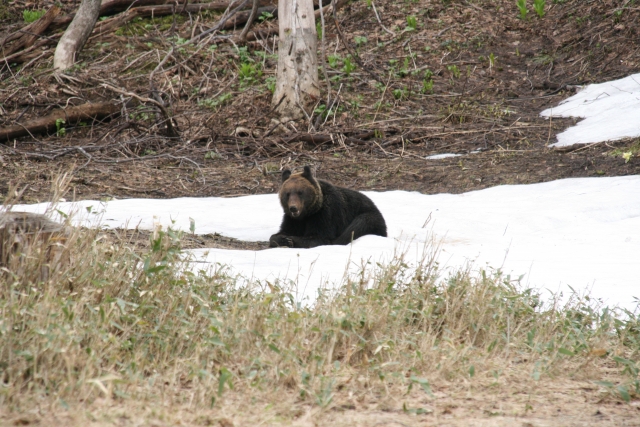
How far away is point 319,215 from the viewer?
26.0 ft

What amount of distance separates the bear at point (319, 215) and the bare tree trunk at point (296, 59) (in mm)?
5210

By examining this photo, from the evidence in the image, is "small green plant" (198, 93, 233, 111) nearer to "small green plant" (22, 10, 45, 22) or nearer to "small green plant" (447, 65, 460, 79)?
"small green plant" (447, 65, 460, 79)

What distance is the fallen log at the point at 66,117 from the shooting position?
12117 millimetres

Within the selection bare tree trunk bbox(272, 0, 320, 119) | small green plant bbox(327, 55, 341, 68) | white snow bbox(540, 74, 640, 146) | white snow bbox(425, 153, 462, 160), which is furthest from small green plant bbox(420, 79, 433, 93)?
white snow bbox(425, 153, 462, 160)

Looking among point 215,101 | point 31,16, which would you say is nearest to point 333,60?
point 215,101

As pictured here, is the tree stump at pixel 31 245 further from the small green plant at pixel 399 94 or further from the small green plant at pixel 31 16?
the small green plant at pixel 31 16

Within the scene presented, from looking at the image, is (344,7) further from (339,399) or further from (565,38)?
(339,399)

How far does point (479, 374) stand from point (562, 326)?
103 centimetres

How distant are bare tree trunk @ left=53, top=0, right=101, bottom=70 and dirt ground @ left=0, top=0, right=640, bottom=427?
0.36 meters

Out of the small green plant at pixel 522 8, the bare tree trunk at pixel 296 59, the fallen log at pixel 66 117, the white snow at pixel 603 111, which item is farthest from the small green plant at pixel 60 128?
the small green plant at pixel 522 8

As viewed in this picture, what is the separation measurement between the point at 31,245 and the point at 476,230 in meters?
5.25

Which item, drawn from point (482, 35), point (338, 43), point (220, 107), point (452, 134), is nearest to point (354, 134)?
point (452, 134)

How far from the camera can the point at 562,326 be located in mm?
4613

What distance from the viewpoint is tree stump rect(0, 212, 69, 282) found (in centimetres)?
405
